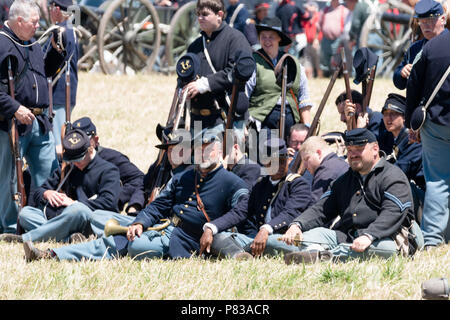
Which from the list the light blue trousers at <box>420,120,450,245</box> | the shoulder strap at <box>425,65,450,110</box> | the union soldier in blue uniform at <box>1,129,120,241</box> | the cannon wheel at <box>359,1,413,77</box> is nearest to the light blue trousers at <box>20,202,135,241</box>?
the union soldier in blue uniform at <box>1,129,120,241</box>

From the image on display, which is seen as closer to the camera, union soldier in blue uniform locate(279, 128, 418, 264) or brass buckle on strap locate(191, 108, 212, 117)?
union soldier in blue uniform locate(279, 128, 418, 264)

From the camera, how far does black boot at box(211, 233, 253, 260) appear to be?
6695 millimetres

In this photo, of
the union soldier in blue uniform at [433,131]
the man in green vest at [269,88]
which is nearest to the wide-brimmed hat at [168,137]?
the man in green vest at [269,88]

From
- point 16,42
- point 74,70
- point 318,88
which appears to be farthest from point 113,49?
point 16,42

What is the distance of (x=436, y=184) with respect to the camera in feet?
24.0

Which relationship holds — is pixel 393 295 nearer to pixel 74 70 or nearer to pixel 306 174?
pixel 306 174

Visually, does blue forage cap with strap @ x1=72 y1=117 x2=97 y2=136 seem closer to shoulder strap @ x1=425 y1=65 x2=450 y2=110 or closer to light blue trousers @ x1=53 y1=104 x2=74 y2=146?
light blue trousers @ x1=53 y1=104 x2=74 y2=146

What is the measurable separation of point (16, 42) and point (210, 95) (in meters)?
1.66

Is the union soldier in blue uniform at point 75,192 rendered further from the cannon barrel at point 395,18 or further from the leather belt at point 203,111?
the cannon barrel at point 395,18

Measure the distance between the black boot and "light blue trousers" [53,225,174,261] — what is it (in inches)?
16.3

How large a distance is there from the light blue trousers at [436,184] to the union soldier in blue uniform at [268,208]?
2.98 feet

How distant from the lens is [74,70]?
9.38m

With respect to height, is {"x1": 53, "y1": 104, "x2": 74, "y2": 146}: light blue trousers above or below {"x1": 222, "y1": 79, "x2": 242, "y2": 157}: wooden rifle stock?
below

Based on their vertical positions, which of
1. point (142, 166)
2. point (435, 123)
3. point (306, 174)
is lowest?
point (142, 166)
